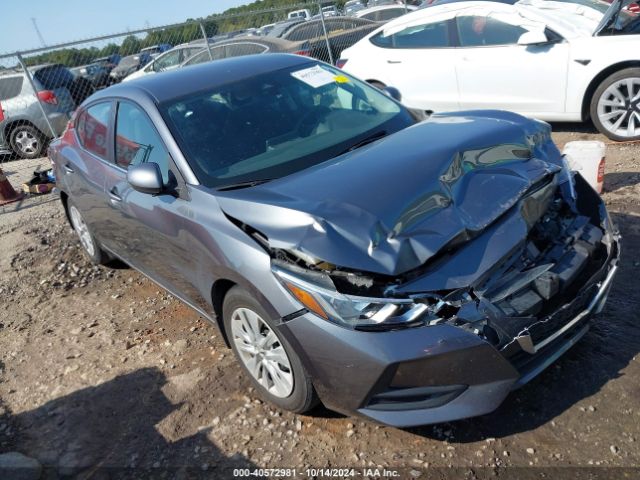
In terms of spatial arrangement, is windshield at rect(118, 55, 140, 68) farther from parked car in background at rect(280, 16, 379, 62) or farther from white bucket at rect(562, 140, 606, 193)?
white bucket at rect(562, 140, 606, 193)

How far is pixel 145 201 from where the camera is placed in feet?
11.5

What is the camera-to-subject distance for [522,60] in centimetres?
629

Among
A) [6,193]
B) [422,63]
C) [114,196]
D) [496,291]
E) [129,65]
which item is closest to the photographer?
[496,291]

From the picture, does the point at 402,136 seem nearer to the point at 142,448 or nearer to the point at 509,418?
the point at 509,418

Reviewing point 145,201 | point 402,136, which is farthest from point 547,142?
point 145,201

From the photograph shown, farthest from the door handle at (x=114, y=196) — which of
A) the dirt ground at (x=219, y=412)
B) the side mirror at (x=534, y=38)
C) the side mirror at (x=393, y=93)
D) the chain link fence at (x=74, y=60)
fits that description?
the chain link fence at (x=74, y=60)

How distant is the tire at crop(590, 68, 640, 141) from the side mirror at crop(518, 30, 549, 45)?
30.8 inches

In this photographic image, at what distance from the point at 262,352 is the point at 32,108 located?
965cm

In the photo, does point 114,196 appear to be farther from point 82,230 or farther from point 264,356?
point 264,356

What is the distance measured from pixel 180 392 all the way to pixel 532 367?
6.69 ft

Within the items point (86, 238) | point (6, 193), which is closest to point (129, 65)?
point (6, 193)

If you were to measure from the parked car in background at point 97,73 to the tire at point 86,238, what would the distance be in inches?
331

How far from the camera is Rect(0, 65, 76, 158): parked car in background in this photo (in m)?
10.4

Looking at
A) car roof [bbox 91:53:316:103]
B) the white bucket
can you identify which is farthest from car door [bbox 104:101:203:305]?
the white bucket
